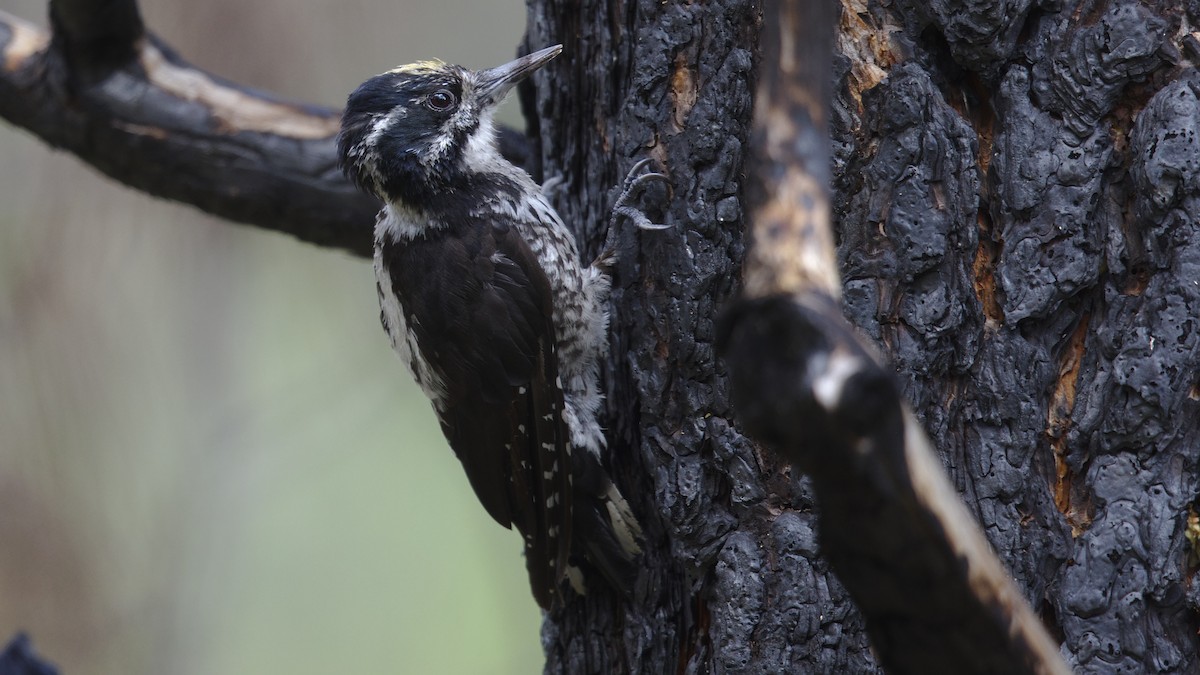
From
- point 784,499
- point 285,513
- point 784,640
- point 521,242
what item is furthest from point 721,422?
point 285,513

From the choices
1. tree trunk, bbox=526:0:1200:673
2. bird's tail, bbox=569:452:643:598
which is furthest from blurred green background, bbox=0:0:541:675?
tree trunk, bbox=526:0:1200:673

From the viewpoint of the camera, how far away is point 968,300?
6.08 feet

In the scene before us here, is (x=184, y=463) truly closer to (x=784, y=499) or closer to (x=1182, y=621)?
(x=784, y=499)

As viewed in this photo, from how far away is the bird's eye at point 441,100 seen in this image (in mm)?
2842

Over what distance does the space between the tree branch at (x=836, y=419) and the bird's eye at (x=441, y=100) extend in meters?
1.90

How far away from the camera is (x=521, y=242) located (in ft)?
8.80

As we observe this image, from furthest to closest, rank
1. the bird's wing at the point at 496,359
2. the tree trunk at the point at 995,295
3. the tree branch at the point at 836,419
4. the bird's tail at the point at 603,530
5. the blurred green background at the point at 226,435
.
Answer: the blurred green background at the point at 226,435 < the bird's wing at the point at 496,359 < the bird's tail at the point at 603,530 < the tree trunk at the point at 995,295 < the tree branch at the point at 836,419

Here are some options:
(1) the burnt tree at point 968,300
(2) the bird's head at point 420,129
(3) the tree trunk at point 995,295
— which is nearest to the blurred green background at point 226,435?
(2) the bird's head at point 420,129

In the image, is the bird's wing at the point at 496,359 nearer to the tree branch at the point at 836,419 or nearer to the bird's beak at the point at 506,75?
the bird's beak at the point at 506,75

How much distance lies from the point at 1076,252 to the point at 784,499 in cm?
67

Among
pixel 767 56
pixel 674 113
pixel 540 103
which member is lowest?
pixel 767 56

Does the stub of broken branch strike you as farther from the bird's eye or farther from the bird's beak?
the bird's eye

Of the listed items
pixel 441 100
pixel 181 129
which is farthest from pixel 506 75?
pixel 181 129

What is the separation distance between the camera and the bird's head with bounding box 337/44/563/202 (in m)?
2.73
